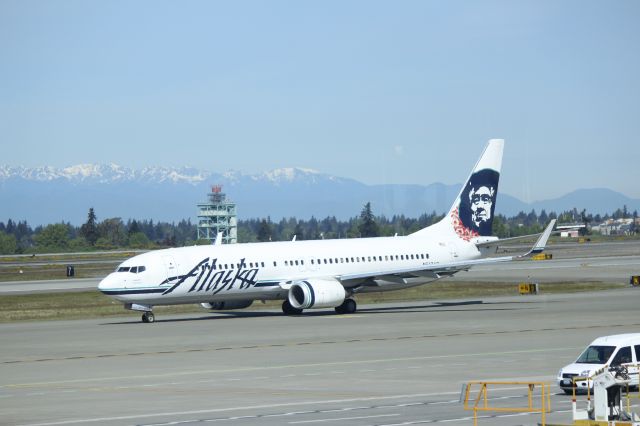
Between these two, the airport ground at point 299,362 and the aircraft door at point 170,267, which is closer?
the airport ground at point 299,362

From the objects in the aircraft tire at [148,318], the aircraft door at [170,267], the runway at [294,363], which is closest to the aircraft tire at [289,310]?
the runway at [294,363]

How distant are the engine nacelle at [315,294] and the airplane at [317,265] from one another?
0.06m

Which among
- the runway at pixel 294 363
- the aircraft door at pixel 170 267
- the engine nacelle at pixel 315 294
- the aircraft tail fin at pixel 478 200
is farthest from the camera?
the aircraft tail fin at pixel 478 200

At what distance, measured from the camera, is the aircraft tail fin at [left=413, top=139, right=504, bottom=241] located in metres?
80.0

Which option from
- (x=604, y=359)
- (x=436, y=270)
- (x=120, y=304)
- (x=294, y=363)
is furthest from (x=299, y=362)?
(x=120, y=304)

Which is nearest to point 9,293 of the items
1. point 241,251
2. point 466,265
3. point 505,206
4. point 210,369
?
point 241,251

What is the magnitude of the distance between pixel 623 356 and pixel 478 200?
4526 cm

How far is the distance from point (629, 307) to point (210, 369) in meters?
33.3

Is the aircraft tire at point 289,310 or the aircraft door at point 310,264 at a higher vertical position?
the aircraft door at point 310,264

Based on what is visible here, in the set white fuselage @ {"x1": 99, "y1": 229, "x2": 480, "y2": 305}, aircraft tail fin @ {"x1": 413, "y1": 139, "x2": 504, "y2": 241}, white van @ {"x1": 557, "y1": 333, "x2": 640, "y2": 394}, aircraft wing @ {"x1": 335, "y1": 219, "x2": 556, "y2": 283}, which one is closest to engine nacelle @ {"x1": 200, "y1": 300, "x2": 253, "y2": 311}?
white fuselage @ {"x1": 99, "y1": 229, "x2": 480, "y2": 305}

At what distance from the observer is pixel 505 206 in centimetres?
18088

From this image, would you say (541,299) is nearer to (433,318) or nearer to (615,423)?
(433,318)

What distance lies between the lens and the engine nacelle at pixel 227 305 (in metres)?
72.2

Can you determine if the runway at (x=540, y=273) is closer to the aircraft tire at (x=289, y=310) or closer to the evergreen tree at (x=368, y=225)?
the aircraft tire at (x=289, y=310)
